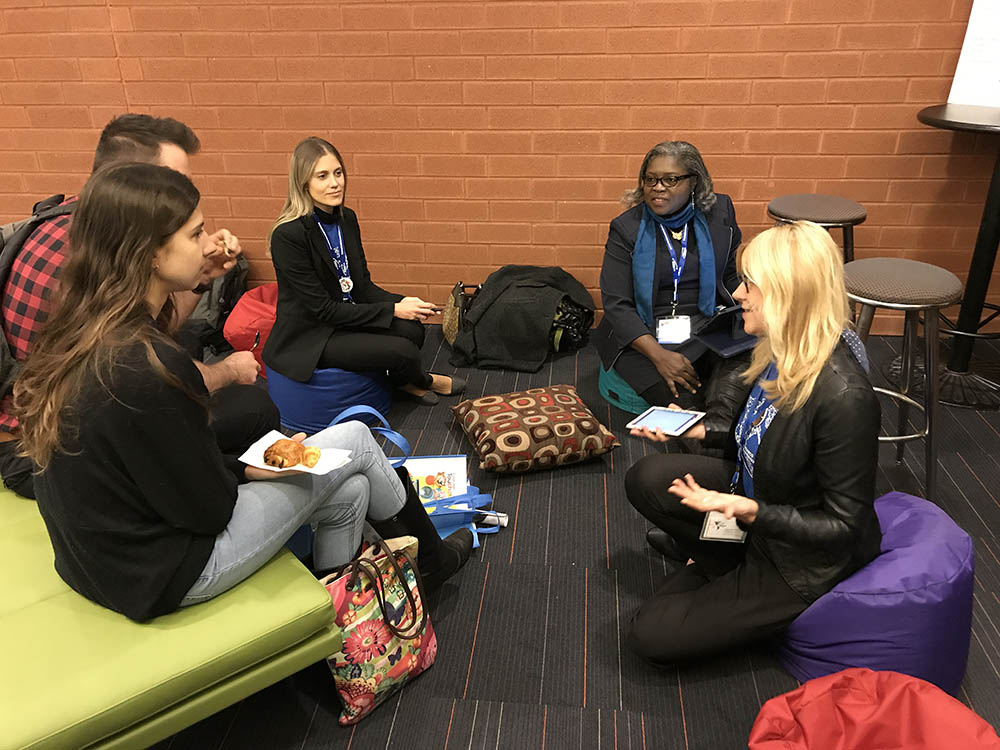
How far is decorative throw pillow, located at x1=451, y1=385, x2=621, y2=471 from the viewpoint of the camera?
315 centimetres

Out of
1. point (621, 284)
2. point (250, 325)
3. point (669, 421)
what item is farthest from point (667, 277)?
point (250, 325)

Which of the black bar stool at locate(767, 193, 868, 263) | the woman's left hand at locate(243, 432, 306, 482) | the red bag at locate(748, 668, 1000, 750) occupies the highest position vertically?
the black bar stool at locate(767, 193, 868, 263)

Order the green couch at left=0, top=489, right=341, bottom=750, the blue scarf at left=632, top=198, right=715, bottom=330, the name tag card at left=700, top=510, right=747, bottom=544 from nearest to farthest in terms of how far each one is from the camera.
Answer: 1. the green couch at left=0, top=489, right=341, bottom=750
2. the name tag card at left=700, top=510, right=747, bottom=544
3. the blue scarf at left=632, top=198, right=715, bottom=330

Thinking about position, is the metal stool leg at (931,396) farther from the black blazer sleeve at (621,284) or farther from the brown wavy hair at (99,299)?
the brown wavy hair at (99,299)

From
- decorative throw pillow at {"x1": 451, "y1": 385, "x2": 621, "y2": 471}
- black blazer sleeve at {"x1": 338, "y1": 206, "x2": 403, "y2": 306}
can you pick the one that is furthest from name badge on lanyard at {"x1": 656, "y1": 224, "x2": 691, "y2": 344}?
black blazer sleeve at {"x1": 338, "y1": 206, "x2": 403, "y2": 306}

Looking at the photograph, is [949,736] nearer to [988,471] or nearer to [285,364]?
[988,471]

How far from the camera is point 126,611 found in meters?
1.85

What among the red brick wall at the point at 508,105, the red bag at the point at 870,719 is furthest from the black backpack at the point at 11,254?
the red bag at the point at 870,719

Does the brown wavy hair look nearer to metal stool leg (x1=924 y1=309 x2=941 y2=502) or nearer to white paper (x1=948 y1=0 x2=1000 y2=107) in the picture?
metal stool leg (x1=924 y1=309 x2=941 y2=502)

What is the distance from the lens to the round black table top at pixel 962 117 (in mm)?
3193

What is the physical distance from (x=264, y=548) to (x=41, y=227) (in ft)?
4.19

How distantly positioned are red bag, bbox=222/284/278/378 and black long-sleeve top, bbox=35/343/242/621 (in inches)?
89.6

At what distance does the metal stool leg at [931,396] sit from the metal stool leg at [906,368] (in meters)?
0.24

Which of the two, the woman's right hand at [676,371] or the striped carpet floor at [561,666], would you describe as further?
the woman's right hand at [676,371]
